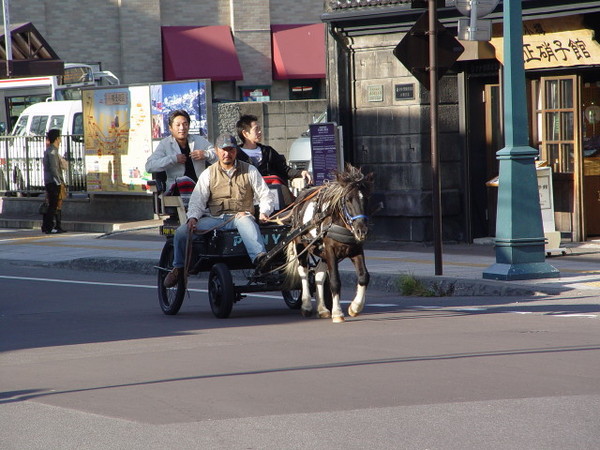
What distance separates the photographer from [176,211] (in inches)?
472

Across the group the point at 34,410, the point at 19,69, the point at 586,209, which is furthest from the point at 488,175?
the point at 19,69

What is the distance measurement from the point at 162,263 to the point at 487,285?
11.5 ft

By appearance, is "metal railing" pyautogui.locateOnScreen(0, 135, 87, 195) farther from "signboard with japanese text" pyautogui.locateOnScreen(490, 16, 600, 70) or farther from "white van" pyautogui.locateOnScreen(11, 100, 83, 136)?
"signboard with japanese text" pyautogui.locateOnScreen(490, 16, 600, 70)

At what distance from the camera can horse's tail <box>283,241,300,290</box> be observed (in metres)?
10.6

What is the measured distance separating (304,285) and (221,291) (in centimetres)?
78

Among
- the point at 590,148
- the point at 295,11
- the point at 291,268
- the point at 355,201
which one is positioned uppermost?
the point at 295,11

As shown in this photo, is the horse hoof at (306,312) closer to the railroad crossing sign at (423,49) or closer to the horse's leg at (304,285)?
the horse's leg at (304,285)

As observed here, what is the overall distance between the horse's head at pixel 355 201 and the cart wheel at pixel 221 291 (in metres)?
1.32

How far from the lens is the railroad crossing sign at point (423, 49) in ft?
42.7

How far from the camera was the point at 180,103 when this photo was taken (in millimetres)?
21484

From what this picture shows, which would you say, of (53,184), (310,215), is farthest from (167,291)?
(53,184)

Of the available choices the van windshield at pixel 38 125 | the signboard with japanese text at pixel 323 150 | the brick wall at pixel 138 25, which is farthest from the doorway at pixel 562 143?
the brick wall at pixel 138 25

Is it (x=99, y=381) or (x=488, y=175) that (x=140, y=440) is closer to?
(x=99, y=381)

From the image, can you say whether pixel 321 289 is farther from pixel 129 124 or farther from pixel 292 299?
pixel 129 124
